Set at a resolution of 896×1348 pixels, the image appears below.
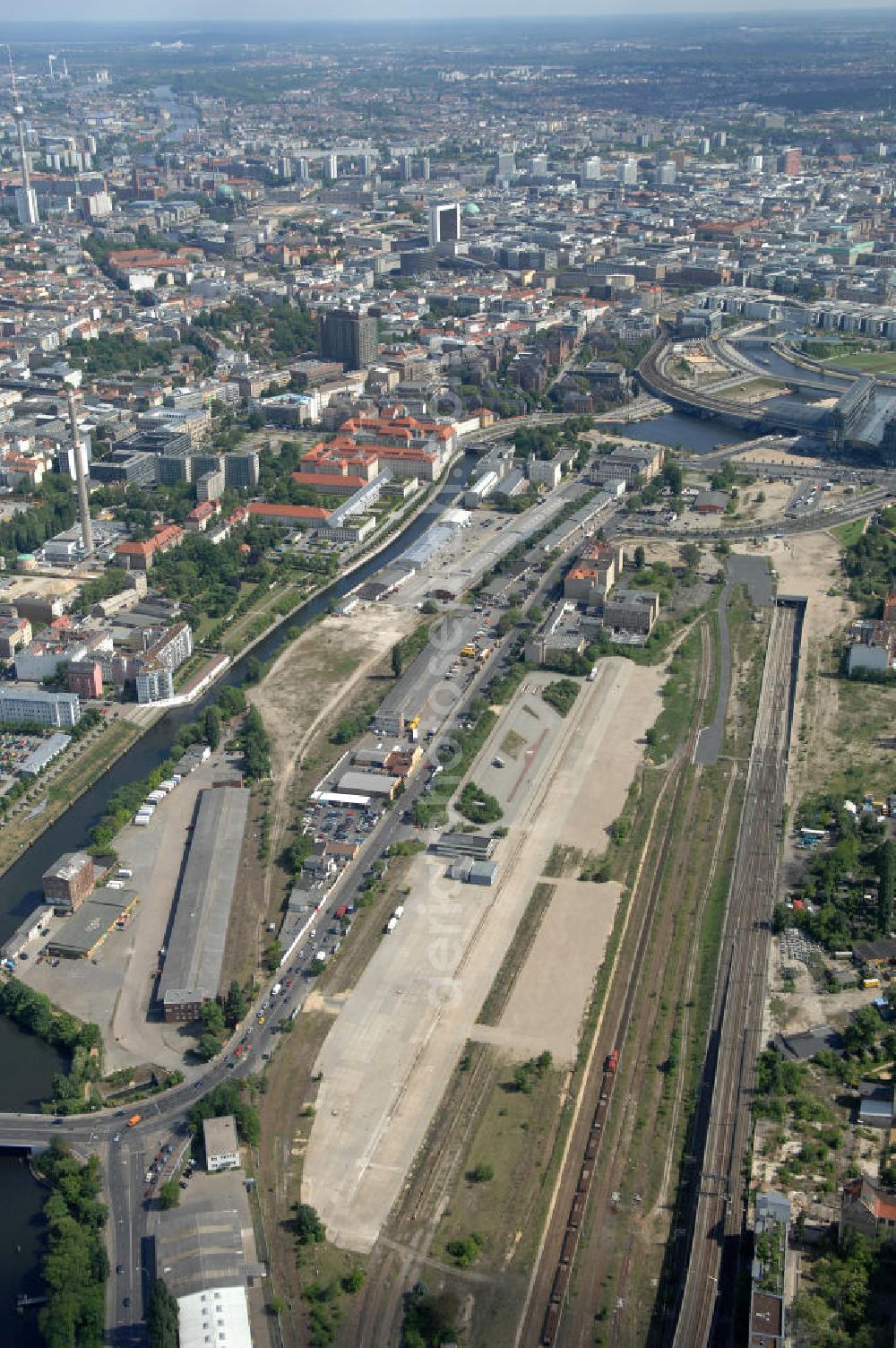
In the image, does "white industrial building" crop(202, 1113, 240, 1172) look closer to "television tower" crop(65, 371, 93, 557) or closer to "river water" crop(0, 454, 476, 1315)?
"river water" crop(0, 454, 476, 1315)

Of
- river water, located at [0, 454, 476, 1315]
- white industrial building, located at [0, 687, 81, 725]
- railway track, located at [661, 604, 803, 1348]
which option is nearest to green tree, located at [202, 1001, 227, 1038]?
river water, located at [0, 454, 476, 1315]

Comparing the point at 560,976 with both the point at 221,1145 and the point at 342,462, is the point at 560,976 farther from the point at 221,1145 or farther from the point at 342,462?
the point at 342,462

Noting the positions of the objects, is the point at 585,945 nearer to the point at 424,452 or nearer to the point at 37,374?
the point at 424,452

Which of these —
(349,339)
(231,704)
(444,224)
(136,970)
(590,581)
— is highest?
(444,224)

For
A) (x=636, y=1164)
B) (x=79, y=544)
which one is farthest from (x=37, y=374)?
(x=636, y=1164)

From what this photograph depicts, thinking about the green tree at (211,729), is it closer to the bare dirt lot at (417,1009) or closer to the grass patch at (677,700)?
the bare dirt lot at (417,1009)

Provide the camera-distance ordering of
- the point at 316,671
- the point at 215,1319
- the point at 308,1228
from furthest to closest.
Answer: the point at 316,671 < the point at 308,1228 < the point at 215,1319

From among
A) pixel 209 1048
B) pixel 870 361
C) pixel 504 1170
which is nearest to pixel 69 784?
pixel 209 1048
